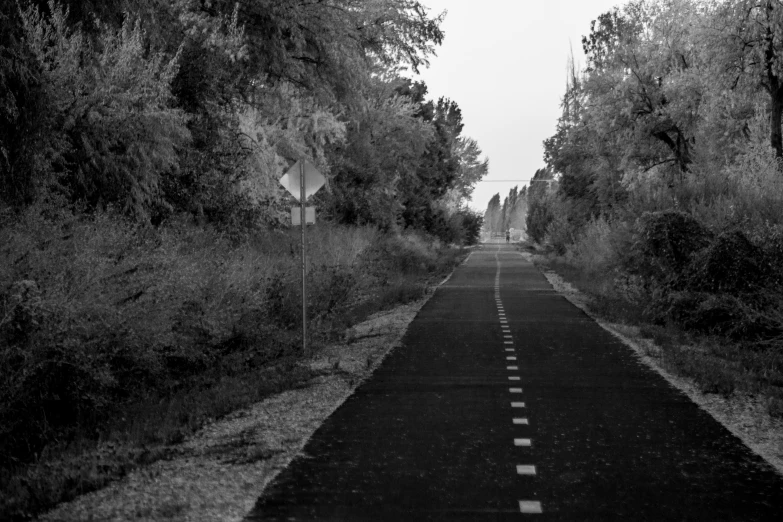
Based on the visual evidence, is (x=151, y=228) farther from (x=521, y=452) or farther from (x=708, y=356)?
(x=708, y=356)

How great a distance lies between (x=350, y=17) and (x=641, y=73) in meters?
21.4

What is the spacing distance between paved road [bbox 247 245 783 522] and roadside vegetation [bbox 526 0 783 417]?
6.08 feet

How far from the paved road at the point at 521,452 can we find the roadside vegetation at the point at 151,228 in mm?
1771

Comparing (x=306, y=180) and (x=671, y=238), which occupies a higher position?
(x=306, y=180)

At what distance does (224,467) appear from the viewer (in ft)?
28.3

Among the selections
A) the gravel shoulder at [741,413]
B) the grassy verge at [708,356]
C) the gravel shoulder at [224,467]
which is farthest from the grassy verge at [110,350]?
the grassy verge at [708,356]

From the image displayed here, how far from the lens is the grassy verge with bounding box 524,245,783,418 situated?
44.1 feet

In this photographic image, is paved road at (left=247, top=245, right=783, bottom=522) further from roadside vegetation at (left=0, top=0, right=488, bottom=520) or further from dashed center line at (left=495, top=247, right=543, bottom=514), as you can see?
roadside vegetation at (left=0, top=0, right=488, bottom=520)

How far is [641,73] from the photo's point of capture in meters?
41.9

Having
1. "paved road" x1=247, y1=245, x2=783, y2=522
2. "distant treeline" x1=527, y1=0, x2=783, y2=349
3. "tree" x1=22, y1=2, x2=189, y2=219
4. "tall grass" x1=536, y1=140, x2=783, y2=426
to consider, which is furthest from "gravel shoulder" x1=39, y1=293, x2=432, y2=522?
"distant treeline" x1=527, y1=0, x2=783, y2=349

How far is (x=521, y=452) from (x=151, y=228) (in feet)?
33.3

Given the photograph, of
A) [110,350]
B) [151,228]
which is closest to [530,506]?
[110,350]

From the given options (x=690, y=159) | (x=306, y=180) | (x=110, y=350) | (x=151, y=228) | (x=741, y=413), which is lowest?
(x=741, y=413)

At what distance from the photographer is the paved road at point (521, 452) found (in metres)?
7.26
